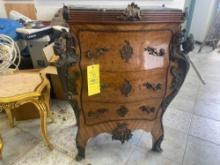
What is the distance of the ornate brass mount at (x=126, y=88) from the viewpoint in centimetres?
111

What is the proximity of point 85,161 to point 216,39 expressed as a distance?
384 cm

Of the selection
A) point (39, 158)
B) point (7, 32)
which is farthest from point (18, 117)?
point (7, 32)

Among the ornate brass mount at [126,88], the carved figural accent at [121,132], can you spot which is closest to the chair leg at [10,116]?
the carved figural accent at [121,132]

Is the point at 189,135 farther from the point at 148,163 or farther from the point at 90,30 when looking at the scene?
the point at 90,30

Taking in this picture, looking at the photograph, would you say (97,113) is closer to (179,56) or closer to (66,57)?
(66,57)

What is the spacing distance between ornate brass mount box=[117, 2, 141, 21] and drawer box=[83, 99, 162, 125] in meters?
0.51

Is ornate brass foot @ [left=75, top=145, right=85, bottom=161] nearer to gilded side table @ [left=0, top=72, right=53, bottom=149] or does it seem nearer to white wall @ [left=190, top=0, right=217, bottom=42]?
gilded side table @ [left=0, top=72, right=53, bottom=149]

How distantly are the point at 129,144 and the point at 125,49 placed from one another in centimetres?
84

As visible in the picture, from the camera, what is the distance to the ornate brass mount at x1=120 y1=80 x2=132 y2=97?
3.63ft

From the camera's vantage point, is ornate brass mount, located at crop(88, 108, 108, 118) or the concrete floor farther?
the concrete floor

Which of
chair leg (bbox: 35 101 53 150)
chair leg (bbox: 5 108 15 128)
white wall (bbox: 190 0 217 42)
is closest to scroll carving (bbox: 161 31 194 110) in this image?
chair leg (bbox: 35 101 53 150)

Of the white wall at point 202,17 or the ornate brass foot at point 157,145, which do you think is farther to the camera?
the white wall at point 202,17

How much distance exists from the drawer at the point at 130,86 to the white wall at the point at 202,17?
360 cm

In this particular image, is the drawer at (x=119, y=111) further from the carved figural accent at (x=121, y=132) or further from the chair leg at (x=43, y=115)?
the chair leg at (x=43, y=115)
